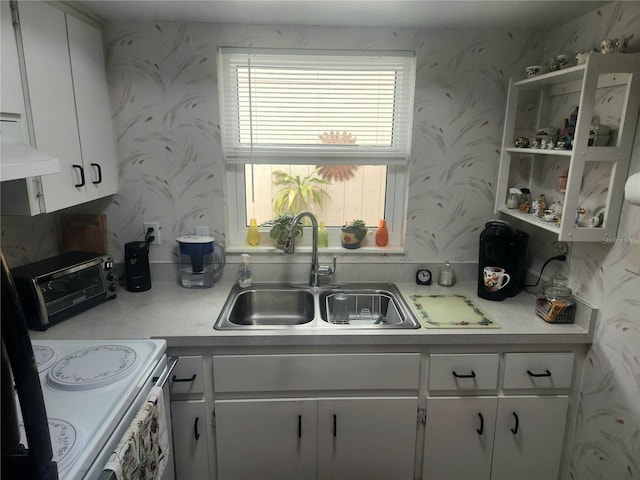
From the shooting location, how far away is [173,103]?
1.95 meters

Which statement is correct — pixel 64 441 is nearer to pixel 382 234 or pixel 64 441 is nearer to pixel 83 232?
pixel 83 232

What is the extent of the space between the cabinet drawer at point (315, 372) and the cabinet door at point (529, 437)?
44cm

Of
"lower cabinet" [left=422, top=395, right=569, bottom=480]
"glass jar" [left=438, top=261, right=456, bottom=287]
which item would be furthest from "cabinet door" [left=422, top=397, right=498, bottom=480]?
"glass jar" [left=438, top=261, right=456, bottom=287]

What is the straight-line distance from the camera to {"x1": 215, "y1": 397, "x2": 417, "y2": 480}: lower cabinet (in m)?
1.67

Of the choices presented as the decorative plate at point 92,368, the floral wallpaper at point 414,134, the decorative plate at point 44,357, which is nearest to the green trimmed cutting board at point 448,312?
the floral wallpaper at point 414,134

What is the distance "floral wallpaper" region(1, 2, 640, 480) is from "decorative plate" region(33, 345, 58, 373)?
50cm

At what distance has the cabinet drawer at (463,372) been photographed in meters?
1.65

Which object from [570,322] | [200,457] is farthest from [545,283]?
[200,457]

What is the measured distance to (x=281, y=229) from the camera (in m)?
2.11

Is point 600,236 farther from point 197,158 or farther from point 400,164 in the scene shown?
point 197,158

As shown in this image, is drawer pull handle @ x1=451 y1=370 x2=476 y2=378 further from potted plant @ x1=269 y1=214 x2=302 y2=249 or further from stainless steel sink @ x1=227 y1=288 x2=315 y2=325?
potted plant @ x1=269 y1=214 x2=302 y2=249

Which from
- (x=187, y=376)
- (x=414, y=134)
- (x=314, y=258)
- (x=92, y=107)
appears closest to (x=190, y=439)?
(x=187, y=376)

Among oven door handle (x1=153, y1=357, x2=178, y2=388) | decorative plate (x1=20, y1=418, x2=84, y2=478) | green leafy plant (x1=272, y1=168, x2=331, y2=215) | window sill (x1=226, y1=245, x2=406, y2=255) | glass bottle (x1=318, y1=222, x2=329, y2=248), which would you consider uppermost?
green leafy plant (x1=272, y1=168, x2=331, y2=215)

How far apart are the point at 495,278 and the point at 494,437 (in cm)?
68
